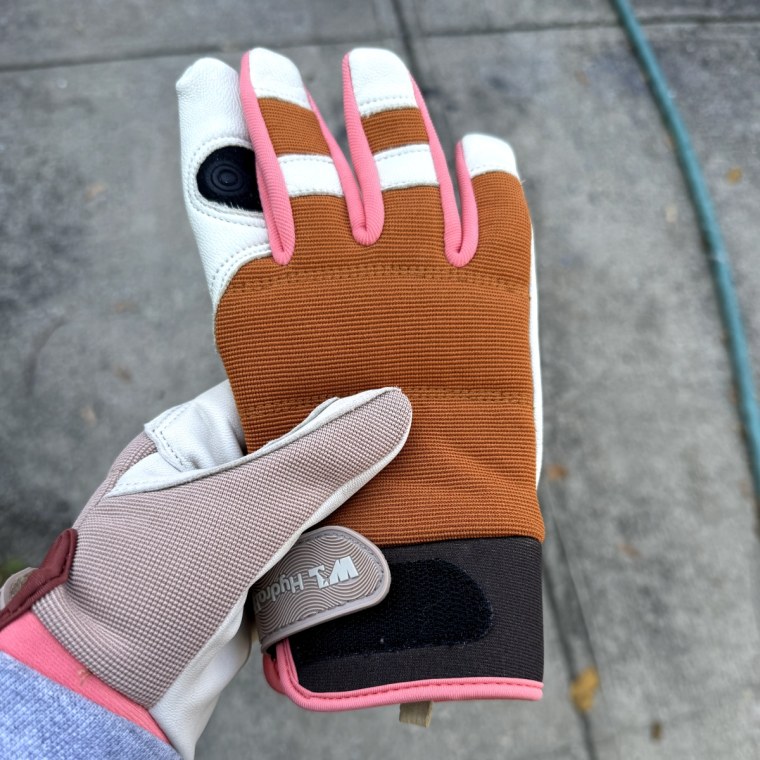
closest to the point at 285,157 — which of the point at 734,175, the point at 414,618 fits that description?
the point at 414,618

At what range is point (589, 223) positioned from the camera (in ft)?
5.73

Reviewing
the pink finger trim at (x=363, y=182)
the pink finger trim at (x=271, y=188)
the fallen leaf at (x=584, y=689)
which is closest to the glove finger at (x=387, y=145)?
the pink finger trim at (x=363, y=182)

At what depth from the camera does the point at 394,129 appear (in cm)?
114

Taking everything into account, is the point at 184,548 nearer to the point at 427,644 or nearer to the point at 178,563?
the point at 178,563

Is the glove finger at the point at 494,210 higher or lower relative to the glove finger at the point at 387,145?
lower

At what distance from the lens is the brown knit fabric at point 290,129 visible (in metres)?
1.08

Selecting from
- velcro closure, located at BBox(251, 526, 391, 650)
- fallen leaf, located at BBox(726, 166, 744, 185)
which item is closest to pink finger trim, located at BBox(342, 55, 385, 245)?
velcro closure, located at BBox(251, 526, 391, 650)

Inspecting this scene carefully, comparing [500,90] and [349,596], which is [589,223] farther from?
[349,596]

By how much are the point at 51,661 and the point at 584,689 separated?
116 centimetres

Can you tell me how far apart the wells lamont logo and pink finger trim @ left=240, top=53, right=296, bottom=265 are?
0.48 meters

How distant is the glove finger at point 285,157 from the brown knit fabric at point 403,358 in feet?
0.04

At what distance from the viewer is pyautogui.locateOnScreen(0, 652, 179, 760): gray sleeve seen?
64 cm

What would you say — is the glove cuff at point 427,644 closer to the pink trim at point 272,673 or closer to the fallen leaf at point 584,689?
the pink trim at point 272,673

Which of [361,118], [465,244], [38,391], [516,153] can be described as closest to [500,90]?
[516,153]
